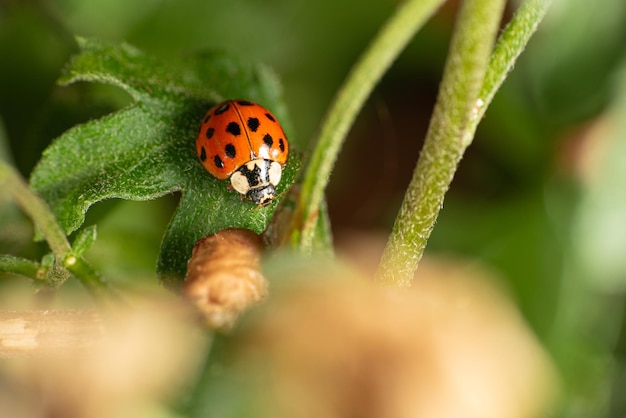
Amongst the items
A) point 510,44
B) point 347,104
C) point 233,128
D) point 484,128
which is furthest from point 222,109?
point 484,128

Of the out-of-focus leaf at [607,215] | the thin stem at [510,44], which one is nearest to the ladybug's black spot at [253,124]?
the thin stem at [510,44]

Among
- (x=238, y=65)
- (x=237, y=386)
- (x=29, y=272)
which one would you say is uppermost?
(x=238, y=65)

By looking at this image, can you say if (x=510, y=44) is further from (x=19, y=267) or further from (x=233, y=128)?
(x=19, y=267)

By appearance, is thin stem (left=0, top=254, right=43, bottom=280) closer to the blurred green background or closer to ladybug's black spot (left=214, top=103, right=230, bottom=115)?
ladybug's black spot (left=214, top=103, right=230, bottom=115)

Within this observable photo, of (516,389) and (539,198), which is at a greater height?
(539,198)

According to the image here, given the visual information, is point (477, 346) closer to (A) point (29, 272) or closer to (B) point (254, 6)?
(A) point (29, 272)

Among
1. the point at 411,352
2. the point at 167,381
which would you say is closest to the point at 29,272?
the point at 167,381
